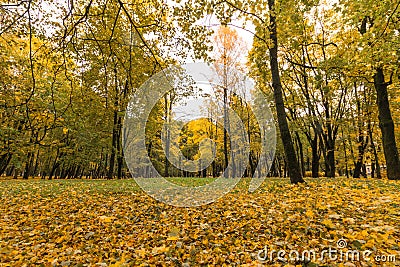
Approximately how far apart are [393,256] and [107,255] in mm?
3483

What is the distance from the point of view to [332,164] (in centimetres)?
1561

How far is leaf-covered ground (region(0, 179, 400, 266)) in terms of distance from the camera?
115 inches

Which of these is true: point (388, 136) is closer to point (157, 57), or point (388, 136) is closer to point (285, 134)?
point (285, 134)

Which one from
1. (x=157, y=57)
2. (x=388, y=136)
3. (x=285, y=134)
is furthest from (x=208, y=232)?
(x=388, y=136)

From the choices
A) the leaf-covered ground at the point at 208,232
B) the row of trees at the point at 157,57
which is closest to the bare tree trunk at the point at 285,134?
the row of trees at the point at 157,57

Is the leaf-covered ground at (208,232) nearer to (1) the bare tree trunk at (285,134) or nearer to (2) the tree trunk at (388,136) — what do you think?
(1) the bare tree trunk at (285,134)

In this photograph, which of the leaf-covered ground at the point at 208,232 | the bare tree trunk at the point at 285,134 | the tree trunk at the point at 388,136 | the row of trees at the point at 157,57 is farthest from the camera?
the tree trunk at the point at 388,136

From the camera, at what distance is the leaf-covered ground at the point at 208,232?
9.61 ft

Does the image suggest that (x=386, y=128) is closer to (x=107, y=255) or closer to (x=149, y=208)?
(x=149, y=208)

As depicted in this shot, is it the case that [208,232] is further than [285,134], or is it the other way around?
[285,134]


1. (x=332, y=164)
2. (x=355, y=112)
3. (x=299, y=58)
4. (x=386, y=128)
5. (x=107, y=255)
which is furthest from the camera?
(x=355, y=112)

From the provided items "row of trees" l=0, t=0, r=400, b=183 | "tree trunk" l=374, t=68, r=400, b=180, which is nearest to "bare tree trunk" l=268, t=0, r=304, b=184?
"row of trees" l=0, t=0, r=400, b=183

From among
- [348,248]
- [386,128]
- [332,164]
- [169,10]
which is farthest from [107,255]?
[332,164]

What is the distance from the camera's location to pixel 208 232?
3.94 meters
